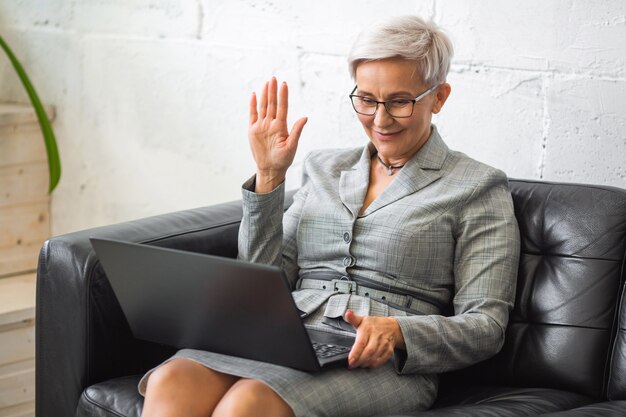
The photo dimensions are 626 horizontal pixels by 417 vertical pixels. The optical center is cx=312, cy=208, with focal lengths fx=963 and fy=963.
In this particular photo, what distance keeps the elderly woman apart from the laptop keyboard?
0.04 m

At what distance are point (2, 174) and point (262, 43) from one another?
1057 mm

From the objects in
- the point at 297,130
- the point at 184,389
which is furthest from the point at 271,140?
the point at 184,389

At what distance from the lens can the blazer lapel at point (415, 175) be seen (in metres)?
2.02

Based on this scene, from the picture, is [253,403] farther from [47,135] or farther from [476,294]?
[47,135]

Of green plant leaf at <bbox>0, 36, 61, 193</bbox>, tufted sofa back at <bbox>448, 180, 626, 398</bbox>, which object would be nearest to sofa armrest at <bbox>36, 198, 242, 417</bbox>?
tufted sofa back at <bbox>448, 180, 626, 398</bbox>

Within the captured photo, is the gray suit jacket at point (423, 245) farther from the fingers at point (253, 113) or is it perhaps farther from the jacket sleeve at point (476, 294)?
the fingers at point (253, 113)

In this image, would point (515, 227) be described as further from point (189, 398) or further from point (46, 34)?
point (46, 34)

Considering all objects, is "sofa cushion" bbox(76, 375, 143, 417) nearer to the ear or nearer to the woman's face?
the woman's face

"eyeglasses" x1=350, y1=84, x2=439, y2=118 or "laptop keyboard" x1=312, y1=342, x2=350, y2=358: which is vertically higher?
"eyeglasses" x1=350, y1=84, x2=439, y2=118

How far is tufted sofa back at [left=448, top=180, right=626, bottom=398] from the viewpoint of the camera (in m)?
1.92

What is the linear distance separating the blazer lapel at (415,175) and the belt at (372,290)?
0.48ft

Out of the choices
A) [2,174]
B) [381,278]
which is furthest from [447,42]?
[2,174]

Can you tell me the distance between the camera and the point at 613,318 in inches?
75.9

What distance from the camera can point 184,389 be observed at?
5.72 feet
